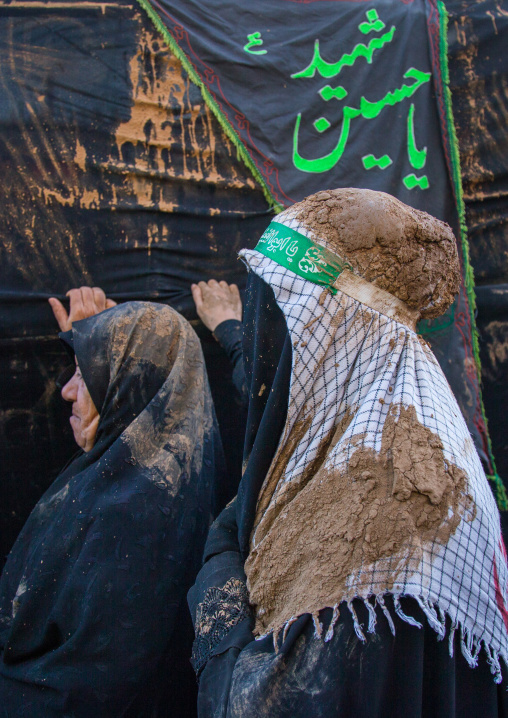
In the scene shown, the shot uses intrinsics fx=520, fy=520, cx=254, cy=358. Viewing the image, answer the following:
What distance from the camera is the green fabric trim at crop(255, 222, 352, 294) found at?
0.91 metres

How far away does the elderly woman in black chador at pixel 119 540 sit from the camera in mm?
1167

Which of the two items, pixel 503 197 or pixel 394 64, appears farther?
pixel 503 197

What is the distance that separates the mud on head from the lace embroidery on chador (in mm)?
598

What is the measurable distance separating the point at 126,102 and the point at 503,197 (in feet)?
4.81

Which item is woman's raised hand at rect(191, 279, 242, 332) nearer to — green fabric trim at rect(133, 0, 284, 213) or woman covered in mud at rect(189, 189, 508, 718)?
green fabric trim at rect(133, 0, 284, 213)

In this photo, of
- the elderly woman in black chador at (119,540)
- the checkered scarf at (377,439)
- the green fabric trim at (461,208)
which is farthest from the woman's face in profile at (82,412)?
the green fabric trim at (461,208)

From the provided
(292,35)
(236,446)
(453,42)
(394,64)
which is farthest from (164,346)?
(453,42)

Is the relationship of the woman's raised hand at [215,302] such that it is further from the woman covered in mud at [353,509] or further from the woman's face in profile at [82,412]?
the woman covered in mud at [353,509]

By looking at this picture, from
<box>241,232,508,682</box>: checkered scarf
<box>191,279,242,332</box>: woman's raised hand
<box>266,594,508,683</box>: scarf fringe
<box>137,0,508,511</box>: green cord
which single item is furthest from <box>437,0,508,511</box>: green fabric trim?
<box>266,594,508,683</box>: scarf fringe

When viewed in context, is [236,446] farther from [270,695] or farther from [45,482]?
[270,695]

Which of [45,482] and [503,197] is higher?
[503,197]

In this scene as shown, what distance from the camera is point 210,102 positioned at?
1.79 metres

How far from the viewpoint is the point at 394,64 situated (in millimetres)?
1921

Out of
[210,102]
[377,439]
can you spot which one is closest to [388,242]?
[377,439]
